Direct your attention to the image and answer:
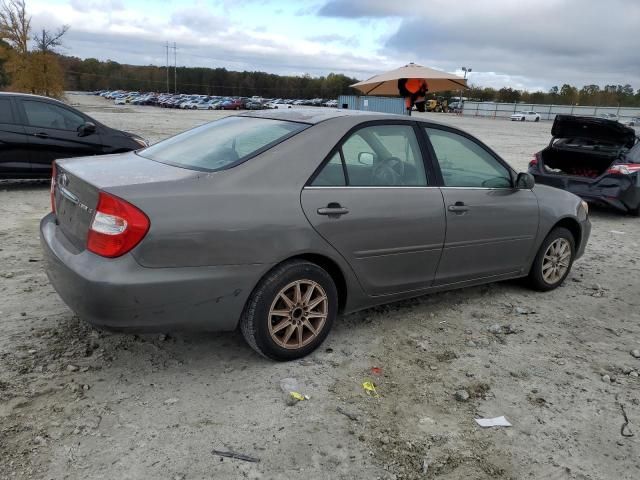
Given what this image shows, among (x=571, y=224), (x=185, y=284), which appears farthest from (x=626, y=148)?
(x=185, y=284)

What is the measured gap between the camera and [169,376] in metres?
3.24

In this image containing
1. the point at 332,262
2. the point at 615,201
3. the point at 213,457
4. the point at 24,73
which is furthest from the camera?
the point at 24,73

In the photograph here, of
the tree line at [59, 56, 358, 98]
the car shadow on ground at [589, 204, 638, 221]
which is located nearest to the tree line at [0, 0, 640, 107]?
the tree line at [59, 56, 358, 98]

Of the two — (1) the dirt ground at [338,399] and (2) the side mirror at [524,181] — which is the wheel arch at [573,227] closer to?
(2) the side mirror at [524,181]

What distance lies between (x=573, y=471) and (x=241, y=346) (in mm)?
2064

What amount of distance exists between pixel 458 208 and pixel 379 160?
717 mm

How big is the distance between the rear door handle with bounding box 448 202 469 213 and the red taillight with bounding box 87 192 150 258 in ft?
7.30

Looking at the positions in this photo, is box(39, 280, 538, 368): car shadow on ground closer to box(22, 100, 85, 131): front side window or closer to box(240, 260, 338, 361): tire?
box(240, 260, 338, 361): tire

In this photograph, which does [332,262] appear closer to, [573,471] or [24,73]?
[573,471]

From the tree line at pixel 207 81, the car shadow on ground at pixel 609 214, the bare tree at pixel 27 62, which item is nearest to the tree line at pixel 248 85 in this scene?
the tree line at pixel 207 81

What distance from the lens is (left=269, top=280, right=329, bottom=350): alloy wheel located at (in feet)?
10.8

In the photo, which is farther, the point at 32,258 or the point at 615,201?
the point at 615,201

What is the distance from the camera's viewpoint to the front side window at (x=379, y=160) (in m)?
Result: 3.55

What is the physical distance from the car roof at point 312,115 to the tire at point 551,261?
6.18 feet
